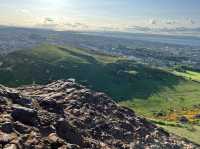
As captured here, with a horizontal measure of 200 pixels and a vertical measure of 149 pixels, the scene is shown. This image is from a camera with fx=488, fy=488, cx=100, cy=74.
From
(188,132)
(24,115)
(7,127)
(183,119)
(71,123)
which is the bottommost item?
(183,119)

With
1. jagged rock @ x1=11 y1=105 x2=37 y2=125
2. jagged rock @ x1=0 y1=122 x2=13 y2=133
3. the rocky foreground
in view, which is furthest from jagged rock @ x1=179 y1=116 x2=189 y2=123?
jagged rock @ x1=0 y1=122 x2=13 y2=133

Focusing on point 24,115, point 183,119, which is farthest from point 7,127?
point 183,119

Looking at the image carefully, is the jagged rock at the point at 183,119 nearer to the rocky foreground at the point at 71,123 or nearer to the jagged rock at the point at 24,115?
the rocky foreground at the point at 71,123

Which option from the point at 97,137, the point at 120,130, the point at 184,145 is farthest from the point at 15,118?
the point at 184,145

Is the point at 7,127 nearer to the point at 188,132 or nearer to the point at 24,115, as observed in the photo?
the point at 24,115

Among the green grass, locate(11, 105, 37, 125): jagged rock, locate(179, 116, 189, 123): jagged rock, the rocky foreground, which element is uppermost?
locate(11, 105, 37, 125): jagged rock

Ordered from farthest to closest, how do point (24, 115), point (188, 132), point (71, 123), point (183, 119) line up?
point (183, 119) → point (188, 132) → point (71, 123) → point (24, 115)

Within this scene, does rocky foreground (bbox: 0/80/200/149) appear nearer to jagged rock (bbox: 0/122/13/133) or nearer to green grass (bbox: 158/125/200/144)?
jagged rock (bbox: 0/122/13/133)

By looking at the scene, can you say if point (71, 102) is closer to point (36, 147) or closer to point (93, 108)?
point (93, 108)
